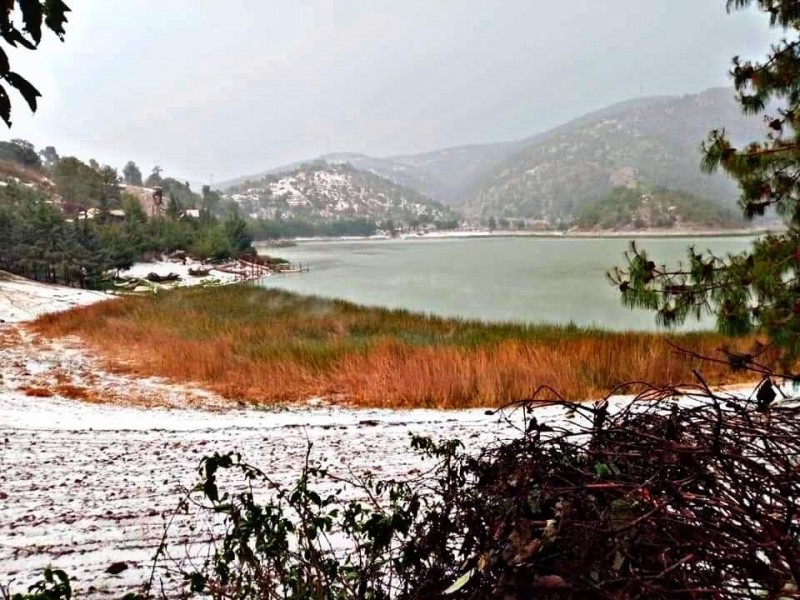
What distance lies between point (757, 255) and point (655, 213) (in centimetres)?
11260

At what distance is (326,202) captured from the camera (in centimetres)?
17675

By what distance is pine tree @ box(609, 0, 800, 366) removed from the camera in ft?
14.5

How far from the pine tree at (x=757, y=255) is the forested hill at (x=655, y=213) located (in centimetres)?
10004

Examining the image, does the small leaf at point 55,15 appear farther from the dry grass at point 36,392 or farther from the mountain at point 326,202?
the mountain at point 326,202

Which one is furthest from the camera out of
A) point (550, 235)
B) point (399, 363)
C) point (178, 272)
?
point (550, 235)

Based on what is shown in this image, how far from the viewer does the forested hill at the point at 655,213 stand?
96062 mm

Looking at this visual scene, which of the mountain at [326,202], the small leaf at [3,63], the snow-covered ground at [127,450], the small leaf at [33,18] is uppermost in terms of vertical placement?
the mountain at [326,202]

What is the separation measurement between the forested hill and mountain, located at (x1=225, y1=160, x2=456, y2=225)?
194 feet

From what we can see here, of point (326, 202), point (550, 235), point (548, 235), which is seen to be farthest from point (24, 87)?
point (326, 202)

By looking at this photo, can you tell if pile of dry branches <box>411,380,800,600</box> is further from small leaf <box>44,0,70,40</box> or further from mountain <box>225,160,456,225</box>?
mountain <box>225,160,456,225</box>

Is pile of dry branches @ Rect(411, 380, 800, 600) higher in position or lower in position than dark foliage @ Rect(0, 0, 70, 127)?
lower

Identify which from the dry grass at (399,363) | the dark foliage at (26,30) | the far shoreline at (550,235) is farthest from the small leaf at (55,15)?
the far shoreline at (550,235)

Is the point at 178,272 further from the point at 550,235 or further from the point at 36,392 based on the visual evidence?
the point at 550,235

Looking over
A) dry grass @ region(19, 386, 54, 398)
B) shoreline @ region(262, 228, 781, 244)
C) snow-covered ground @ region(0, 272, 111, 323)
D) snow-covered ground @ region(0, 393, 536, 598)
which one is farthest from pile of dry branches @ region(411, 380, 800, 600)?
shoreline @ region(262, 228, 781, 244)
